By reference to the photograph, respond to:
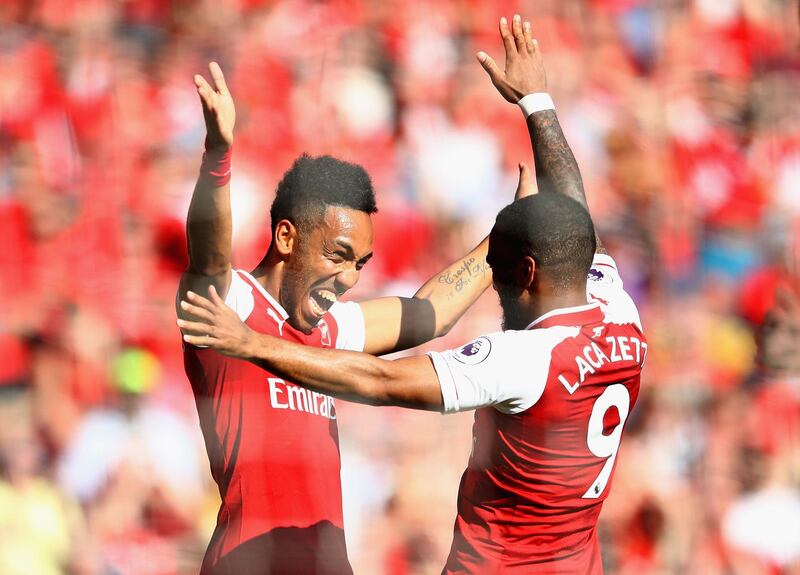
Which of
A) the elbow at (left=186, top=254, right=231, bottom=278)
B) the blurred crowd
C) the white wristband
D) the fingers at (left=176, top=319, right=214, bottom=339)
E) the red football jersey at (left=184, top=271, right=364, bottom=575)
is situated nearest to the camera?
the fingers at (left=176, top=319, right=214, bottom=339)

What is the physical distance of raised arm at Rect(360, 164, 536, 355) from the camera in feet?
5.18

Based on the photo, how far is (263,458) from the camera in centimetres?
136

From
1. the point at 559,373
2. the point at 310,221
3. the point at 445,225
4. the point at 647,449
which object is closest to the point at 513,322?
the point at 559,373

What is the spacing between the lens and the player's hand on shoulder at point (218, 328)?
40.1 inches

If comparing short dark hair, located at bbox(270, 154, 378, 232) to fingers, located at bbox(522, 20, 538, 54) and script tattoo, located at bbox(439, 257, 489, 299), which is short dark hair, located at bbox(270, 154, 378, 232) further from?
fingers, located at bbox(522, 20, 538, 54)

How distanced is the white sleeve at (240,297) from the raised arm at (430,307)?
0.25 metres

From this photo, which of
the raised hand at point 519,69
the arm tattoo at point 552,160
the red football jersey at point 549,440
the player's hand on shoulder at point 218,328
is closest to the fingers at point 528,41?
the raised hand at point 519,69

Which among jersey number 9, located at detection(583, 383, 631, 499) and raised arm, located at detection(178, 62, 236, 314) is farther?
jersey number 9, located at detection(583, 383, 631, 499)

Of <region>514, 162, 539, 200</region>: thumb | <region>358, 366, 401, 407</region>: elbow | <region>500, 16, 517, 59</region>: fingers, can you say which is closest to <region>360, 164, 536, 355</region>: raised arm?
<region>514, 162, 539, 200</region>: thumb

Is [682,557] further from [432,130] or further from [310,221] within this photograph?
[310,221]

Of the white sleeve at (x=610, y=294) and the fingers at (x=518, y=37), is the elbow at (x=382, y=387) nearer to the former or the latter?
the white sleeve at (x=610, y=294)

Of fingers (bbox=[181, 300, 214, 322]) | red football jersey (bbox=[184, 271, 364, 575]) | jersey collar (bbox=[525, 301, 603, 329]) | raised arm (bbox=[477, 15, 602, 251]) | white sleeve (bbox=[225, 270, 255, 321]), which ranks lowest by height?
red football jersey (bbox=[184, 271, 364, 575])

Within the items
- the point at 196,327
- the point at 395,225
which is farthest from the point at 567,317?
the point at 395,225

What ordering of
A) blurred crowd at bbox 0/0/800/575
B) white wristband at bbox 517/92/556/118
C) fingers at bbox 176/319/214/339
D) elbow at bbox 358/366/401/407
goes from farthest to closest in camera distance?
blurred crowd at bbox 0/0/800/575 → white wristband at bbox 517/92/556/118 → elbow at bbox 358/366/401/407 → fingers at bbox 176/319/214/339
